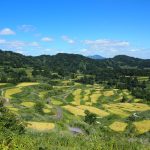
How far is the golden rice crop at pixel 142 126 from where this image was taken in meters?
89.3

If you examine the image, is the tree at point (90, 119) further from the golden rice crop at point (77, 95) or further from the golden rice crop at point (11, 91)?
the golden rice crop at point (11, 91)

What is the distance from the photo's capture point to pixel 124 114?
4449 inches

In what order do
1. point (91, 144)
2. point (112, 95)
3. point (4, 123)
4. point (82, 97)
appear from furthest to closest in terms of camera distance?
point (112, 95) < point (82, 97) < point (4, 123) < point (91, 144)

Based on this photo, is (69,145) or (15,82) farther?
(15,82)

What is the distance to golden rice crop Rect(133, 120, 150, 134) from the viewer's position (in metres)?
89.3

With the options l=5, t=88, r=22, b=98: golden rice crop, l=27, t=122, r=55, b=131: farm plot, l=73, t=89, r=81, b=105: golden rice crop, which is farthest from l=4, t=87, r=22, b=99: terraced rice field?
l=27, t=122, r=55, b=131: farm plot

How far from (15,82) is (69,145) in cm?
13401

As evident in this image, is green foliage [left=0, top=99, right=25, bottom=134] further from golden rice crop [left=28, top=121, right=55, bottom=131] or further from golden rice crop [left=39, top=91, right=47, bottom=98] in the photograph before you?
golden rice crop [left=39, top=91, right=47, bottom=98]

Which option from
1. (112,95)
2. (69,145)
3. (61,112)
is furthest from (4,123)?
(112,95)

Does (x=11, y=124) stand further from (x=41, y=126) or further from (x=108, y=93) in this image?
(x=108, y=93)

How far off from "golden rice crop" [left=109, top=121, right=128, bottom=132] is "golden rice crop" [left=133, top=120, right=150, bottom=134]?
3346 mm

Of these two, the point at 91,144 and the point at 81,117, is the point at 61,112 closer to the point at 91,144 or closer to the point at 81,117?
the point at 81,117

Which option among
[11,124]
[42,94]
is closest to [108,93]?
[42,94]

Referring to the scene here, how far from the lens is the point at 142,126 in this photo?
3666 inches
